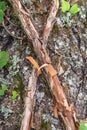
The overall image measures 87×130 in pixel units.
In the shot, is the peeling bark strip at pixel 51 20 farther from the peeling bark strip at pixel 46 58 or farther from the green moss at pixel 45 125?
the green moss at pixel 45 125

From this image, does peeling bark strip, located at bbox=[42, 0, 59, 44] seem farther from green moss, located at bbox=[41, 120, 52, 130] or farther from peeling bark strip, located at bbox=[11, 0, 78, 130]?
green moss, located at bbox=[41, 120, 52, 130]

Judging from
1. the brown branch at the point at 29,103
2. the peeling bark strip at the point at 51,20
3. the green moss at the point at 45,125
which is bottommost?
the green moss at the point at 45,125

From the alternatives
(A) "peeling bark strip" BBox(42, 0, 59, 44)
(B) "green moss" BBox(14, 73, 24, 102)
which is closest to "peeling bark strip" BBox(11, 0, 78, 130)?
(A) "peeling bark strip" BBox(42, 0, 59, 44)

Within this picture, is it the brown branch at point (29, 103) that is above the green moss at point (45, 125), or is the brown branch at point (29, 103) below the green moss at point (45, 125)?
above

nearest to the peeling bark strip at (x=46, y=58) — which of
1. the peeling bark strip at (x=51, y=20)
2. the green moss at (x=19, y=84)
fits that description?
the peeling bark strip at (x=51, y=20)

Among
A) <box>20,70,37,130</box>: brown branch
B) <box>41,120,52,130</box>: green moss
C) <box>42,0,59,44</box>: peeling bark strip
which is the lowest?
<box>41,120,52,130</box>: green moss

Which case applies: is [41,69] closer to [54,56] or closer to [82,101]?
[54,56]
